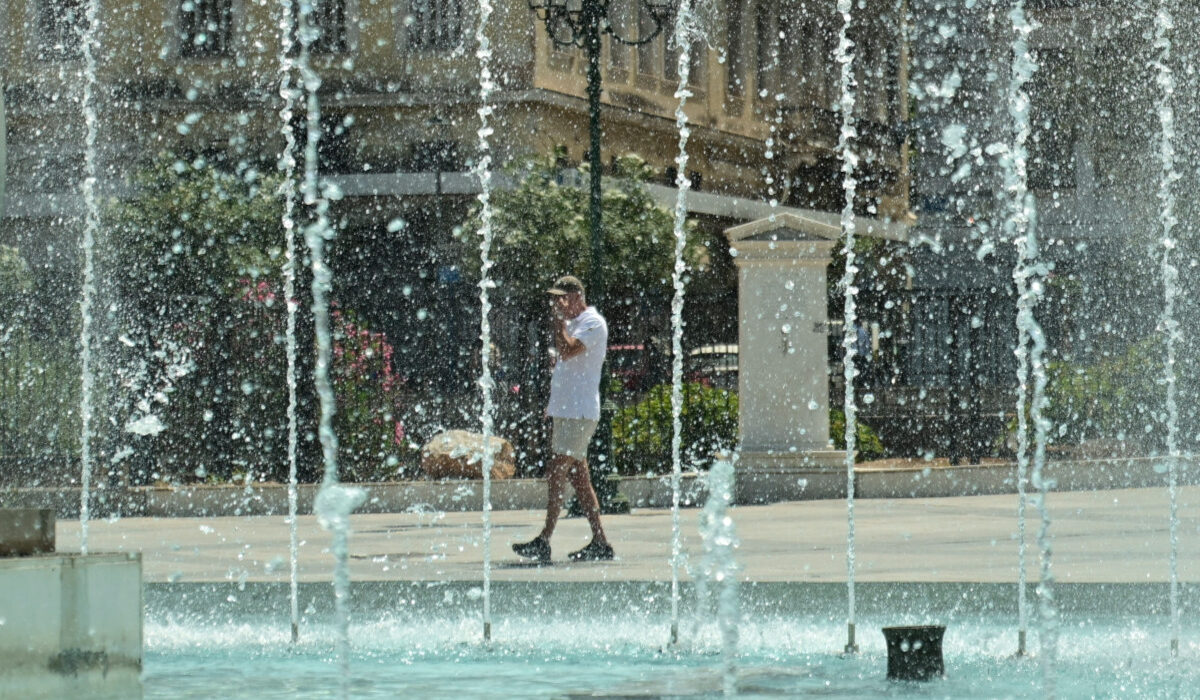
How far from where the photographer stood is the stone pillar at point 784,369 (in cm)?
1761

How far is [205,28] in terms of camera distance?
39.8 metres

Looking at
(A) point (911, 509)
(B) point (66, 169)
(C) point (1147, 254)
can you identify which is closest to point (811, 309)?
(A) point (911, 509)

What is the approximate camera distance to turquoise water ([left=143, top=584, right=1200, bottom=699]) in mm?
6648

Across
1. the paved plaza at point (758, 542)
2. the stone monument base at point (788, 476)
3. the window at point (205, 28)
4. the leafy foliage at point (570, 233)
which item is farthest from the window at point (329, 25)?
the paved plaza at point (758, 542)

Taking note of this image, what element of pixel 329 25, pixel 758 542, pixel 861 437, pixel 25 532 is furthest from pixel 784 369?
pixel 329 25

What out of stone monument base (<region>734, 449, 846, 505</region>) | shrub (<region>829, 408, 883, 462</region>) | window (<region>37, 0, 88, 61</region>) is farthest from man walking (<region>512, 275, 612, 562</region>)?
window (<region>37, 0, 88, 61</region>)

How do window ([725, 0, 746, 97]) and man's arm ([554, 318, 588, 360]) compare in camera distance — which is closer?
man's arm ([554, 318, 588, 360])

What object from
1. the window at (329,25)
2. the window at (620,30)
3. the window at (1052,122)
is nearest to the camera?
the window at (329,25)

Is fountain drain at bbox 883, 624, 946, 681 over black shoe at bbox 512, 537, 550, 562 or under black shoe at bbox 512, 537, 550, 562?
under

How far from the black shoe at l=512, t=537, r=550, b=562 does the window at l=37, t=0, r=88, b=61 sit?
30664 mm

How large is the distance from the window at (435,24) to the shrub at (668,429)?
2090cm

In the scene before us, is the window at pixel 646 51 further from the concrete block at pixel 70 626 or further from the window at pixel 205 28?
the concrete block at pixel 70 626

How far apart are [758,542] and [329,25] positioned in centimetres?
2821

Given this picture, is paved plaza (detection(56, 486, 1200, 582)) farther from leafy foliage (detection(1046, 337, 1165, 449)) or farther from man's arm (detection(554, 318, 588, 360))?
leafy foliage (detection(1046, 337, 1165, 449))
